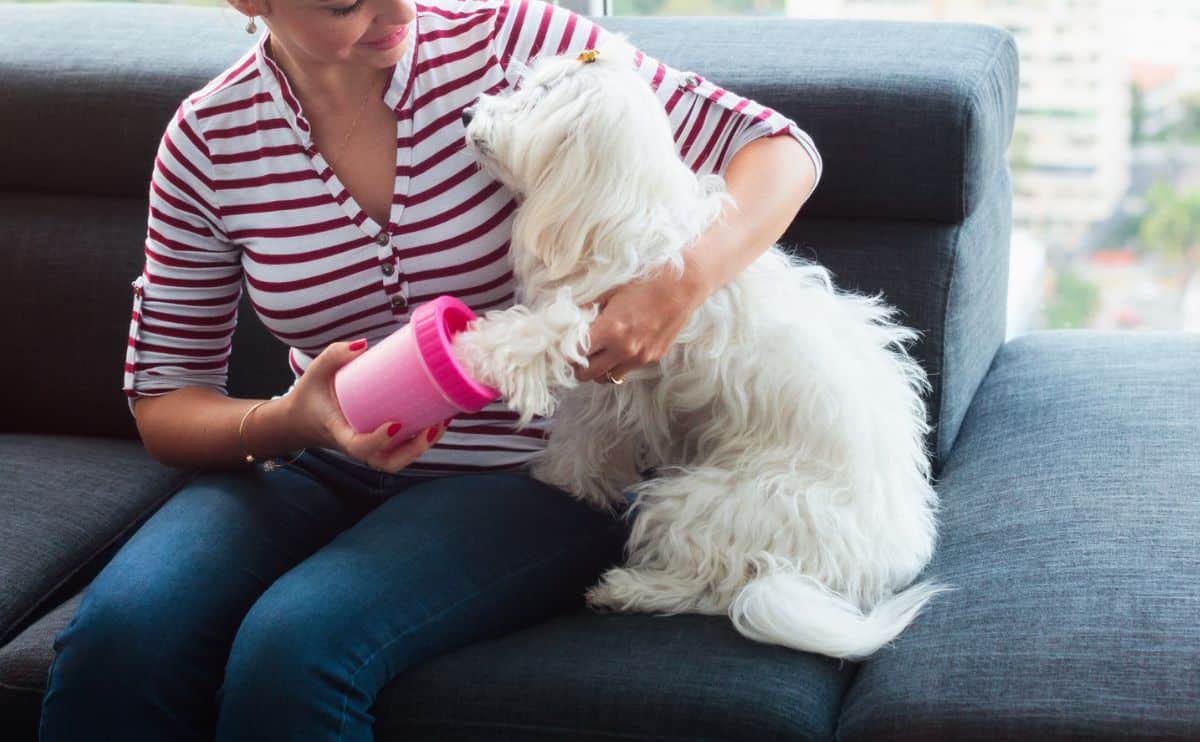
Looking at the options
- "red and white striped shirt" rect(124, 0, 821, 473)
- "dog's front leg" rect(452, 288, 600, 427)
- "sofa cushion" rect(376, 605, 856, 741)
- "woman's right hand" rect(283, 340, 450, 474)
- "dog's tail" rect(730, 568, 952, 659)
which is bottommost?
"sofa cushion" rect(376, 605, 856, 741)

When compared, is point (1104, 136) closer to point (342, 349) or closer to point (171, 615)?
point (342, 349)

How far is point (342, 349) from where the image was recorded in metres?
1.46

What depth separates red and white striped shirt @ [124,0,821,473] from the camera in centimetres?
158

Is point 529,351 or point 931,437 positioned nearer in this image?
point 529,351

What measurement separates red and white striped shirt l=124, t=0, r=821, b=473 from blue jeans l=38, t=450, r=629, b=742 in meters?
0.24

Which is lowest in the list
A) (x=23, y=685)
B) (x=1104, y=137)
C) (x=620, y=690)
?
(x=23, y=685)

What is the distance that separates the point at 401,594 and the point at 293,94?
61 centimetres

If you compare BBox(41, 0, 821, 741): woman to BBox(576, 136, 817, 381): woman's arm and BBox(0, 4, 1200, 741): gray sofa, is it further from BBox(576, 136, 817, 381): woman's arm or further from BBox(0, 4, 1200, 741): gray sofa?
BBox(0, 4, 1200, 741): gray sofa

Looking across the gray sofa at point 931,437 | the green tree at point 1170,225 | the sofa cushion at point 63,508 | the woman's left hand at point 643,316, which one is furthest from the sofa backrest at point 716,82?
the woman's left hand at point 643,316

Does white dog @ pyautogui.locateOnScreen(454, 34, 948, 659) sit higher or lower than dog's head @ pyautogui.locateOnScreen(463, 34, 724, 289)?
lower

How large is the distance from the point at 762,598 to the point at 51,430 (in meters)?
1.37

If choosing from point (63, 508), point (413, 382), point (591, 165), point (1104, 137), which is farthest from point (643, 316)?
point (1104, 137)

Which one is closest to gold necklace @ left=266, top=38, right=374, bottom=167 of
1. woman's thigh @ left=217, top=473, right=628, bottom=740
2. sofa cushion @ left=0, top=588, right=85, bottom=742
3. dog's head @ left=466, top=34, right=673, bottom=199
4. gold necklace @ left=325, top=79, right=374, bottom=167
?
gold necklace @ left=325, top=79, right=374, bottom=167

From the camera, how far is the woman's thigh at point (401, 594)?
1355mm
